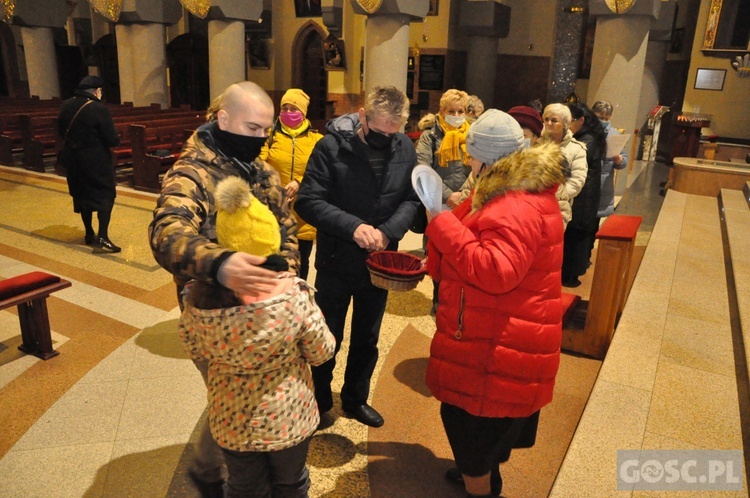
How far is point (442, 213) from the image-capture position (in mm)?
1956

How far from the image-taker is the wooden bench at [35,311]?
138 inches

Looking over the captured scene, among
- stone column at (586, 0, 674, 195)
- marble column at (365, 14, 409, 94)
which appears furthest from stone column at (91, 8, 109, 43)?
stone column at (586, 0, 674, 195)

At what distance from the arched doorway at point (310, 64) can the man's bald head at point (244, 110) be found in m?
16.2

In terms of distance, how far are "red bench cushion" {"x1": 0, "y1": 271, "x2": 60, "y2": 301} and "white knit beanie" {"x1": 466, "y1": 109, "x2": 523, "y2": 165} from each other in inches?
118

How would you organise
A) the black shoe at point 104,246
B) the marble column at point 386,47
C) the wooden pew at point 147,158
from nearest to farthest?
the black shoe at point 104,246
the wooden pew at point 147,158
the marble column at point 386,47

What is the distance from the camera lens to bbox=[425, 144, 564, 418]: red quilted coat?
185cm

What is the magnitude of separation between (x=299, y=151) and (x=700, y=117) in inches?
521

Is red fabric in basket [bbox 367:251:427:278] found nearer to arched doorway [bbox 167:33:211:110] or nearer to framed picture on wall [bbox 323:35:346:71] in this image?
framed picture on wall [bbox 323:35:346:71]

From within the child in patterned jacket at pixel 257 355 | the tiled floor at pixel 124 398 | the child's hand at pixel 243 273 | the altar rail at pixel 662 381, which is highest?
the child's hand at pixel 243 273

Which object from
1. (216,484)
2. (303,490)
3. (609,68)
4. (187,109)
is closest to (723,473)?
(303,490)

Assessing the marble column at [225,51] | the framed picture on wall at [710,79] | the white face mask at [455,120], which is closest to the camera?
the white face mask at [455,120]

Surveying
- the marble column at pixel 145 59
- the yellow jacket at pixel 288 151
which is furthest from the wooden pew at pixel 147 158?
the yellow jacket at pixel 288 151

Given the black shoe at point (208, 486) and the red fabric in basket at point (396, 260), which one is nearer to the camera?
the black shoe at point (208, 486)

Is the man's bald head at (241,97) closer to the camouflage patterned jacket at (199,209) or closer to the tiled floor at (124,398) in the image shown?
the camouflage patterned jacket at (199,209)
